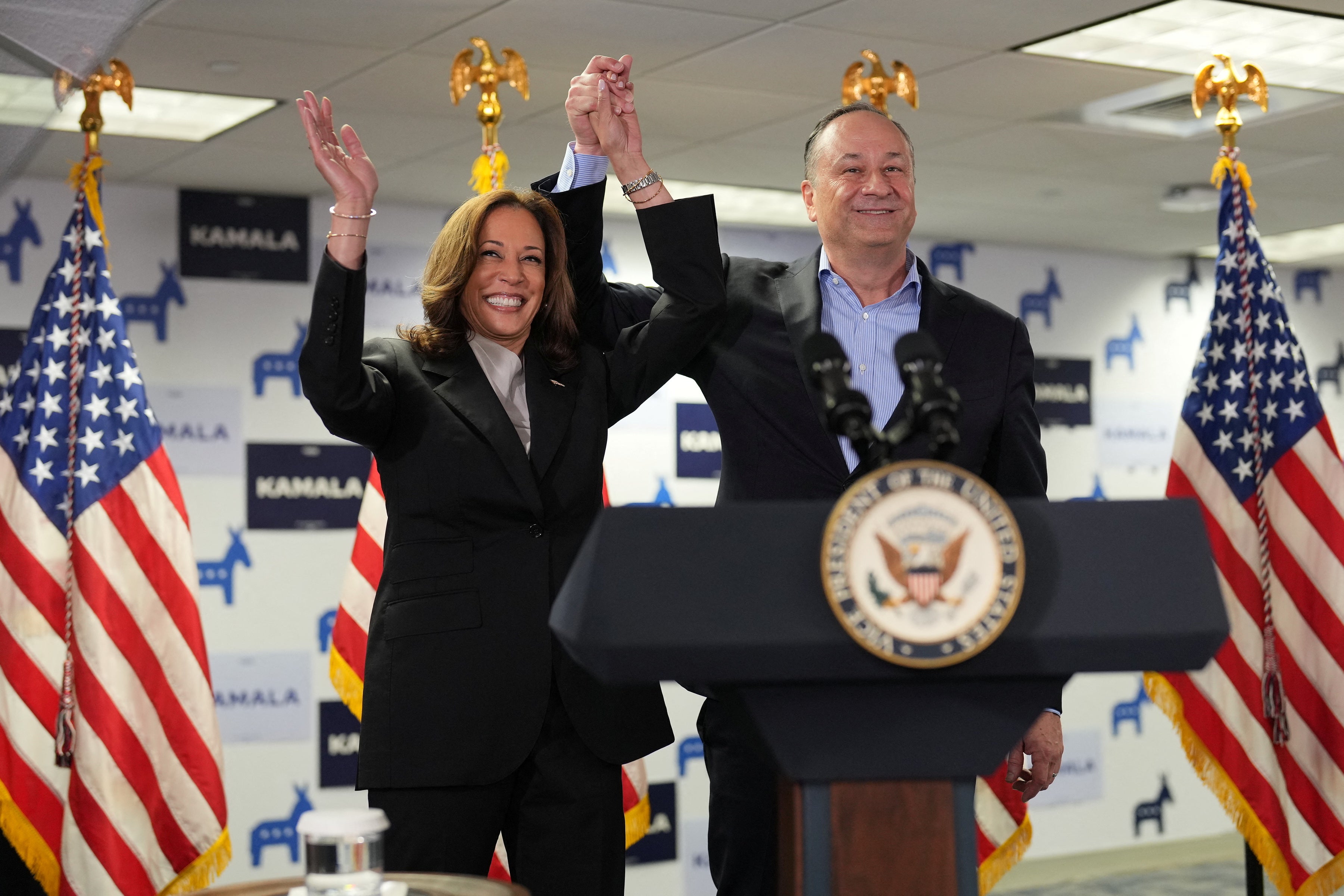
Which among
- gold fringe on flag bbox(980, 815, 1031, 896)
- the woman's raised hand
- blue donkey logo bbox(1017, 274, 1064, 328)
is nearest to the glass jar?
the woman's raised hand

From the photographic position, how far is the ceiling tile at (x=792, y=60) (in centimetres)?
348

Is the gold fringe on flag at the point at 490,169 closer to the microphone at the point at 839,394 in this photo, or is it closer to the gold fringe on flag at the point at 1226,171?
the gold fringe on flag at the point at 1226,171

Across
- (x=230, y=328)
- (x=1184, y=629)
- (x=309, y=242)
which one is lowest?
(x=1184, y=629)

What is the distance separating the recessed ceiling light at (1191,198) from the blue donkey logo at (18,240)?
4.03 metres

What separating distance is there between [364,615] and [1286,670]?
7.96ft

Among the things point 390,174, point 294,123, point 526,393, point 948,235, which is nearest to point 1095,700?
point 948,235

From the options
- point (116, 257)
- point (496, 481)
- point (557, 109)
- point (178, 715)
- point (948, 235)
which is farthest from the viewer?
point (948, 235)

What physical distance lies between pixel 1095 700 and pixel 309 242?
3.99 m

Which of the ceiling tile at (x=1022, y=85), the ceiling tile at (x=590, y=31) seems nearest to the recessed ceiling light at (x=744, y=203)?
the ceiling tile at (x=1022, y=85)

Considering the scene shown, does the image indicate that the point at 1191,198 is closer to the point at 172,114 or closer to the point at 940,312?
the point at 172,114

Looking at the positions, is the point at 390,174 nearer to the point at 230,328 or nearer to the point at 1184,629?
the point at 230,328

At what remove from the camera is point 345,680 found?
378 centimetres

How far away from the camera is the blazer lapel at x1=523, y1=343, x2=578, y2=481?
178 centimetres

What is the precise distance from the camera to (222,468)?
16.6 ft
